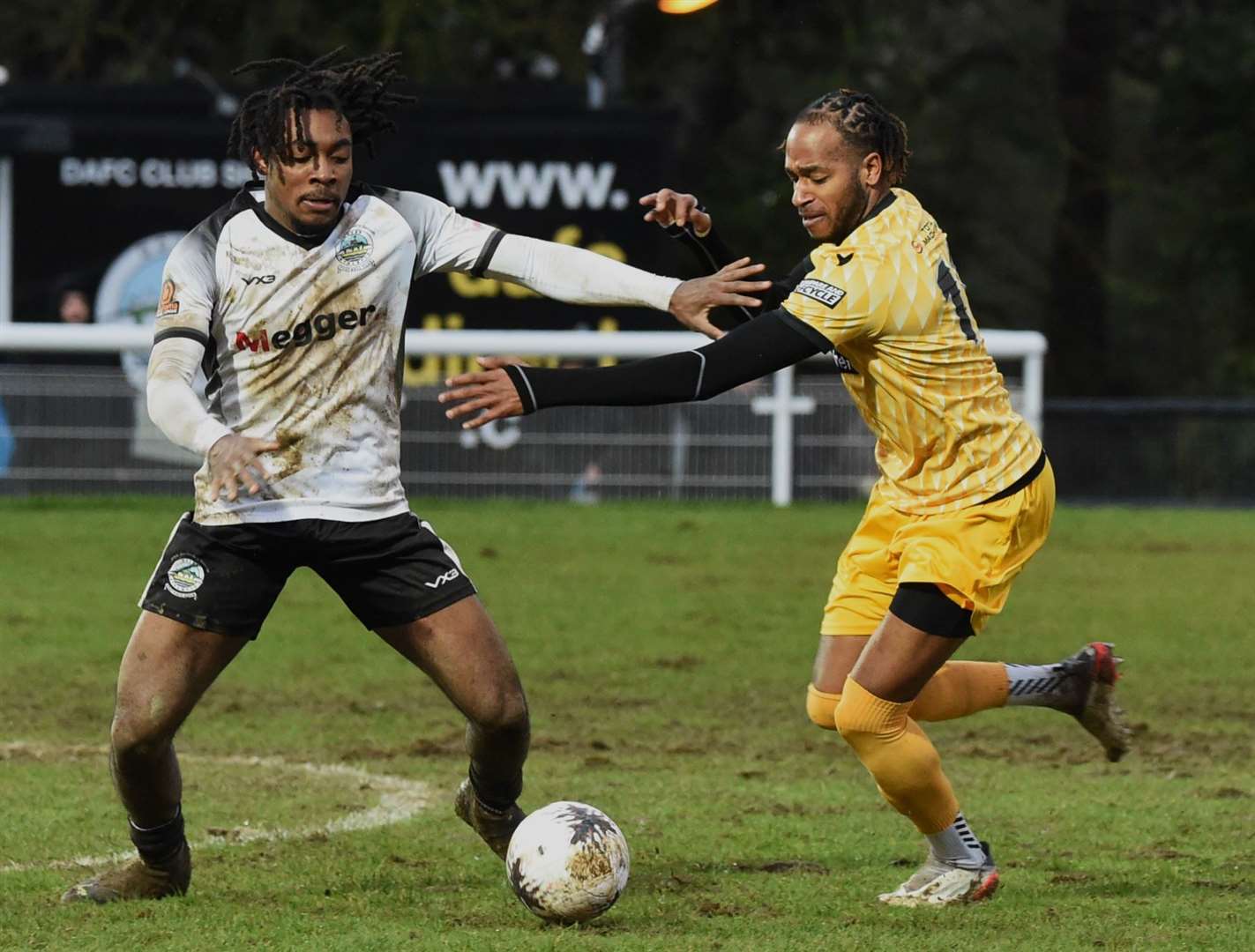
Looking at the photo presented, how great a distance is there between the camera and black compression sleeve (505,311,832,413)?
573cm

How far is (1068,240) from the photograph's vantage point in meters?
31.4

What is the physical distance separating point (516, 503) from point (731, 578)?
3998mm

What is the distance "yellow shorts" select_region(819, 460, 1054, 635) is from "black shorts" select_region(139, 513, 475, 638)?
1.28 metres

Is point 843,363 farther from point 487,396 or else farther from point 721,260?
point 487,396

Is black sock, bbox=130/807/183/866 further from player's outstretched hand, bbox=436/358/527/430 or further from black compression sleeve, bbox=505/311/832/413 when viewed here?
black compression sleeve, bbox=505/311/832/413

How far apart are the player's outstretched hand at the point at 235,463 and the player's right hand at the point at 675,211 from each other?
1599 mm

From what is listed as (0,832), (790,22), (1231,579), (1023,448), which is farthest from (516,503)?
(790,22)

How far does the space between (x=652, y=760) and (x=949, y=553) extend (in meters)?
3.45

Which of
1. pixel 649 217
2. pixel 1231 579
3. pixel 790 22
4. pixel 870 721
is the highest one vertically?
pixel 790 22

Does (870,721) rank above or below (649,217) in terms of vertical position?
below

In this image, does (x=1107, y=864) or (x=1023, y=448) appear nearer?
(x=1023, y=448)

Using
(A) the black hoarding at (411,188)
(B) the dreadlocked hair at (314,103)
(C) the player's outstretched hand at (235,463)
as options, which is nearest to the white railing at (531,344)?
(A) the black hoarding at (411,188)

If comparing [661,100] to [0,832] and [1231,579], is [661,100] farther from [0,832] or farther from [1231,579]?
[0,832]

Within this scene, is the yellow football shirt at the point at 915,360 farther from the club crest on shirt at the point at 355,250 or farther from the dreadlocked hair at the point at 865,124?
the club crest on shirt at the point at 355,250
